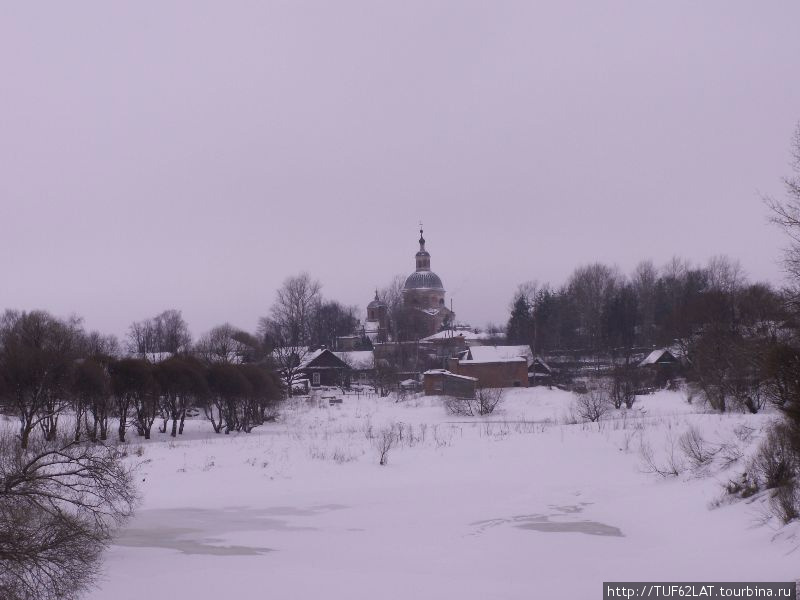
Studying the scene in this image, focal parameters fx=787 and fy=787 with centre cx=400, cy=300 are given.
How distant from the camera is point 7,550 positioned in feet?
34.0

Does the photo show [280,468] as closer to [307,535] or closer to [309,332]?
[307,535]

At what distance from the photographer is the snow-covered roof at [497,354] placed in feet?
202

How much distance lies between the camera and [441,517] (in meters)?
19.2

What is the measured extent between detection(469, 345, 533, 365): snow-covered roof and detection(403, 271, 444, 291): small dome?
51.0 m

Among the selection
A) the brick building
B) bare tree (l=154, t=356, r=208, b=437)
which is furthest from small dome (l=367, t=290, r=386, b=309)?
bare tree (l=154, t=356, r=208, b=437)

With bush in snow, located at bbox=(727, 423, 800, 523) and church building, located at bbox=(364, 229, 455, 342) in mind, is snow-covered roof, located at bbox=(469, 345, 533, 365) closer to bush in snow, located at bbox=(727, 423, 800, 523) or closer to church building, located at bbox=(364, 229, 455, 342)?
church building, located at bbox=(364, 229, 455, 342)

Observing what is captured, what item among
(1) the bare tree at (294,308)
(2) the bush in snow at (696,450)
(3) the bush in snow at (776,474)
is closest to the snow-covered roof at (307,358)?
(1) the bare tree at (294,308)

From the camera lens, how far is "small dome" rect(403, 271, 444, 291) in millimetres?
114812

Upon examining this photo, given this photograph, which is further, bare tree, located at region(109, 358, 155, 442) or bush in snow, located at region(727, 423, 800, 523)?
bare tree, located at region(109, 358, 155, 442)

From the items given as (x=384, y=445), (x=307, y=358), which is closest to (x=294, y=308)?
(x=307, y=358)

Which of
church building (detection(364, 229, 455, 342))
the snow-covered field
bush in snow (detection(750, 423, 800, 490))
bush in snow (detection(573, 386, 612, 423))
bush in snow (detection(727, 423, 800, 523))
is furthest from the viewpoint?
church building (detection(364, 229, 455, 342))

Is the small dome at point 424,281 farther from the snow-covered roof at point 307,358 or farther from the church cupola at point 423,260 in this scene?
the snow-covered roof at point 307,358

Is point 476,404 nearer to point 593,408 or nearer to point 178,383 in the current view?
A: point 593,408

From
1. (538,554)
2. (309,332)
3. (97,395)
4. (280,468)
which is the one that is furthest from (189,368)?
(309,332)
